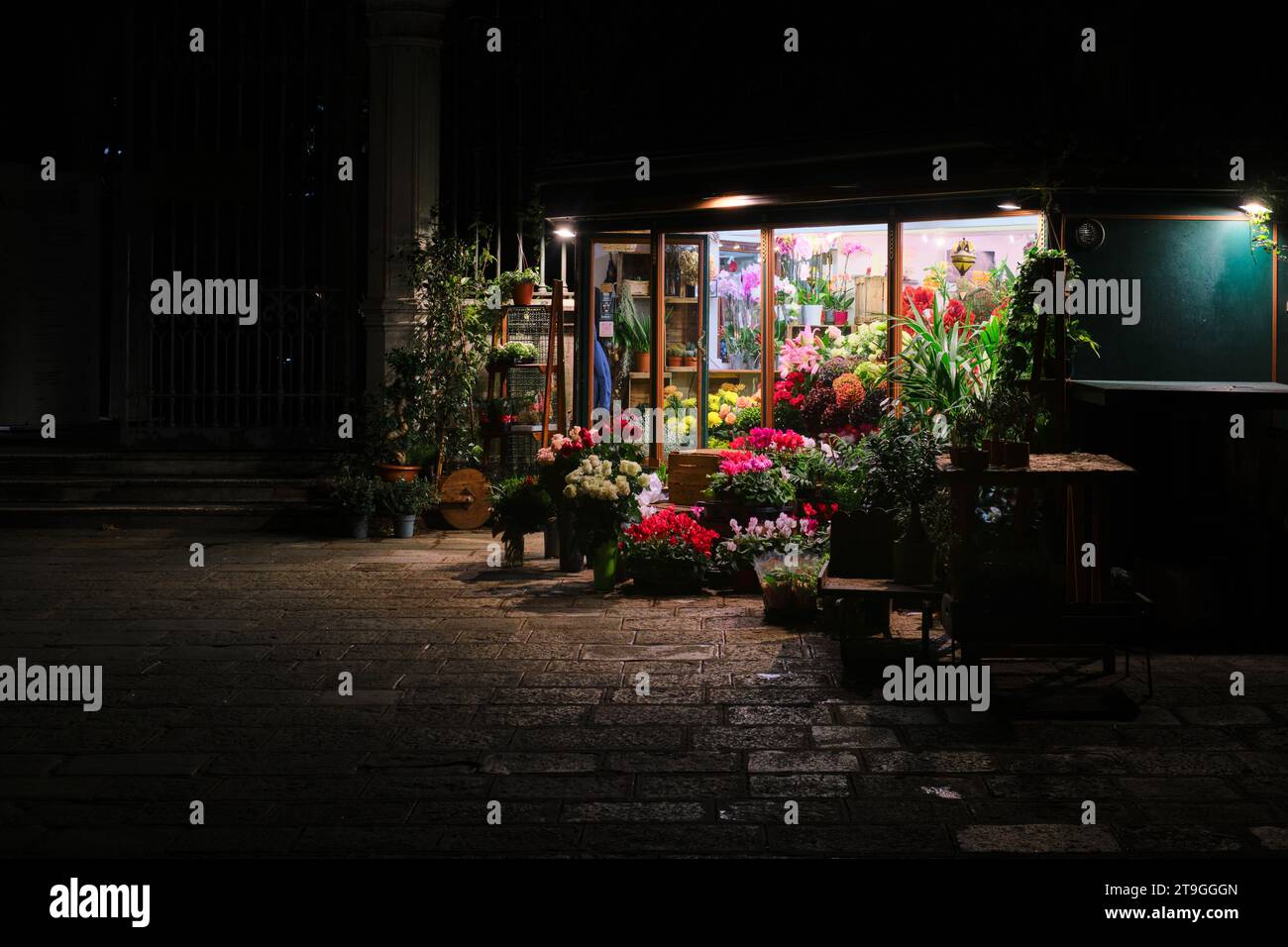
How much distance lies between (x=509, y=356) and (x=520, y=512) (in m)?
3.56

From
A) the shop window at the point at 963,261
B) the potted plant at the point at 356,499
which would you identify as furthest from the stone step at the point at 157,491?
the shop window at the point at 963,261

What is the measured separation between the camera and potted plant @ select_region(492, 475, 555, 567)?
10.8 metres

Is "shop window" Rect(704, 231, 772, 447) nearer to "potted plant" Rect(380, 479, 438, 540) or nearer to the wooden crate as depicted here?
the wooden crate

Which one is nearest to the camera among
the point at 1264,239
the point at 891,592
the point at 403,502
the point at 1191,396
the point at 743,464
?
the point at 891,592

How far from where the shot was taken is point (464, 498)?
1320 cm

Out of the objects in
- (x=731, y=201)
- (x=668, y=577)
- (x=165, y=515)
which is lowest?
(x=668, y=577)

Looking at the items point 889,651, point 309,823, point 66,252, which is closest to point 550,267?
point 66,252

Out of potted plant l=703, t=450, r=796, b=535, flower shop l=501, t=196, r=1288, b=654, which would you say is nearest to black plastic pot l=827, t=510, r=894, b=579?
flower shop l=501, t=196, r=1288, b=654

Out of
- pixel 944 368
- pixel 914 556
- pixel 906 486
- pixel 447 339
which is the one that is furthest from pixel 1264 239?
pixel 447 339

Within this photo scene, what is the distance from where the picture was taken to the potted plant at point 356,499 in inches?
496

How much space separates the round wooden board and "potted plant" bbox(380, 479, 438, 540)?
34 cm

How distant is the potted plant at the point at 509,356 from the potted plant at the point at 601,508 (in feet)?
13.3

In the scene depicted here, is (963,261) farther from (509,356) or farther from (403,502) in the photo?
(403,502)
